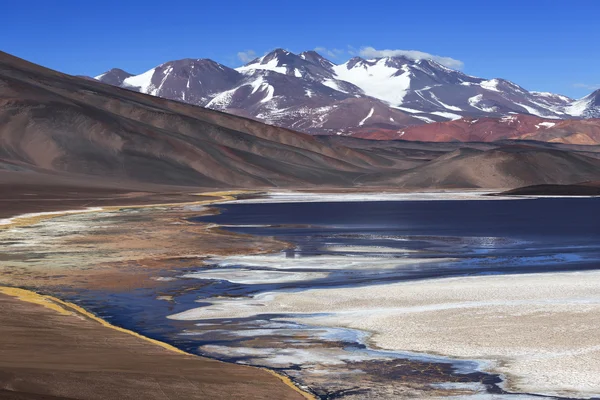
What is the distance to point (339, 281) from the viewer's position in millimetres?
31297

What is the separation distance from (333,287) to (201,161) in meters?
162

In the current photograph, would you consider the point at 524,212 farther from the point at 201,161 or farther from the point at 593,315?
the point at 201,161

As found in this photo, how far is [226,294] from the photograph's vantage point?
28.0 m

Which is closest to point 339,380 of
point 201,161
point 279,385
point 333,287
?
point 279,385

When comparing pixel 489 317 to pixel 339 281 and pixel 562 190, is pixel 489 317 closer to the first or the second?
pixel 339 281

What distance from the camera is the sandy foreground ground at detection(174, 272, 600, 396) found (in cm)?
1703

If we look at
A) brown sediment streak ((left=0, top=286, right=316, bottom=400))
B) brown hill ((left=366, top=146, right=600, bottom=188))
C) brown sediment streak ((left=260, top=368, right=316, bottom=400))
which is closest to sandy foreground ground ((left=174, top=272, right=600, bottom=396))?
brown sediment streak ((left=0, top=286, right=316, bottom=400))

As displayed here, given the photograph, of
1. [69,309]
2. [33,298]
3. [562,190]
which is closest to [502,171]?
[562,190]

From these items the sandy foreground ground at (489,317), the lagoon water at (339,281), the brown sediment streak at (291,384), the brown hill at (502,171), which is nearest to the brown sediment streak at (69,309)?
the brown sediment streak at (291,384)

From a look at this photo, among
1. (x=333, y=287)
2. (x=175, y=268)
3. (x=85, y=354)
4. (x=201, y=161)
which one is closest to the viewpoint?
(x=85, y=354)

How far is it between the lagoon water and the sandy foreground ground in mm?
546

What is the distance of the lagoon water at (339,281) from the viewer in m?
17.0

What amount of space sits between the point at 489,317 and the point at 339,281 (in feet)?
30.6

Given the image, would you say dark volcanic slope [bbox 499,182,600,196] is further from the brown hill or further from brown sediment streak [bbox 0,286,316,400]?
brown sediment streak [bbox 0,286,316,400]
